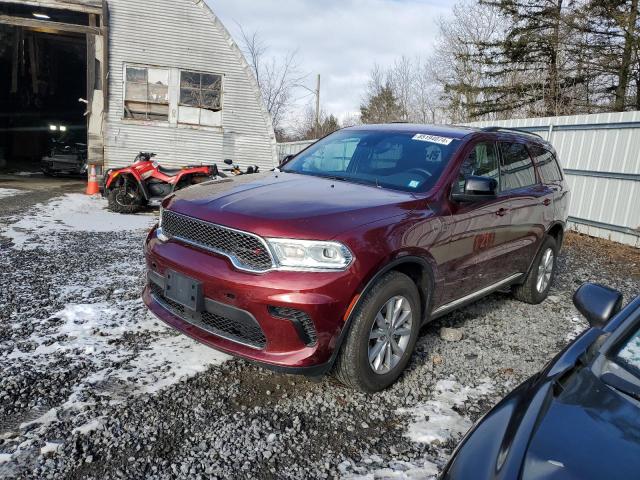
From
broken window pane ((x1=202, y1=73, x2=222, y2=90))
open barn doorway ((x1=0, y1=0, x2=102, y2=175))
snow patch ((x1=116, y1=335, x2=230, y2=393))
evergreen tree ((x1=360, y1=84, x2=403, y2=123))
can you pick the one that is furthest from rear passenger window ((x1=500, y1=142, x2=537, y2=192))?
evergreen tree ((x1=360, y1=84, x2=403, y2=123))

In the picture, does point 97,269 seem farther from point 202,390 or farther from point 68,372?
point 202,390

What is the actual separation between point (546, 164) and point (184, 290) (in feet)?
13.7

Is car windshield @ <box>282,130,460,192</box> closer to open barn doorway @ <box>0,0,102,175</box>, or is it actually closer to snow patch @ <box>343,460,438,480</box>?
snow patch @ <box>343,460,438,480</box>

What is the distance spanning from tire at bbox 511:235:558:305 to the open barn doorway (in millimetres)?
17404

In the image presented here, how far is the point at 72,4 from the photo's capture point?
13641 mm

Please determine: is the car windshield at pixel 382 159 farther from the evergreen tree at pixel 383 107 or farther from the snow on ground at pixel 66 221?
the evergreen tree at pixel 383 107

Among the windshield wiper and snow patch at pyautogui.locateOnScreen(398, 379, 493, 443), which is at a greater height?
the windshield wiper

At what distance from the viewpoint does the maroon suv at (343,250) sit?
2738 millimetres

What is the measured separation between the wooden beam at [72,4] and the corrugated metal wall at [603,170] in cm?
1247

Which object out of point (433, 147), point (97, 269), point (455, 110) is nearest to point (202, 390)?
point (433, 147)

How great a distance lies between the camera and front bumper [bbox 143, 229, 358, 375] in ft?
8.80

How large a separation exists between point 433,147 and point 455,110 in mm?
26944

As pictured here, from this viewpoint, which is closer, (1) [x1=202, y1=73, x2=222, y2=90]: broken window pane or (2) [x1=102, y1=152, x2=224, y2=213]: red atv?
(2) [x1=102, y1=152, x2=224, y2=213]: red atv

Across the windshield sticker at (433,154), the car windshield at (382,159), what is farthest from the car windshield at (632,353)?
the windshield sticker at (433,154)
